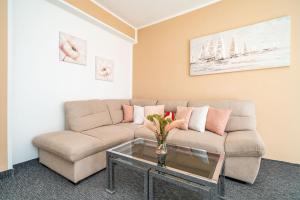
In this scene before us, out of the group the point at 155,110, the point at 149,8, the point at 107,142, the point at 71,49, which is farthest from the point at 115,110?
the point at 149,8

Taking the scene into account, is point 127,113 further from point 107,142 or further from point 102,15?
point 102,15

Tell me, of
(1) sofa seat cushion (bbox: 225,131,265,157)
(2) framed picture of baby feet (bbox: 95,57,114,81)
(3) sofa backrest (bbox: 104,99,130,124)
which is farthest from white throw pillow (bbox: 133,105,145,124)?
A: (1) sofa seat cushion (bbox: 225,131,265,157)

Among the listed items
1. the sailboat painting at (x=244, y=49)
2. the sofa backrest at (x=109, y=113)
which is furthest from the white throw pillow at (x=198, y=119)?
the sailboat painting at (x=244, y=49)

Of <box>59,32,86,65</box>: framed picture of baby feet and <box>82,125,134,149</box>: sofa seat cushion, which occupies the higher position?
<box>59,32,86,65</box>: framed picture of baby feet

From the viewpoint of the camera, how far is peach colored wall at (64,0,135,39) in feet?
7.86

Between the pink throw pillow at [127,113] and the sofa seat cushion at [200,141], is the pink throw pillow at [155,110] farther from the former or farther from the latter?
the sofa seat cushion at [200,141]

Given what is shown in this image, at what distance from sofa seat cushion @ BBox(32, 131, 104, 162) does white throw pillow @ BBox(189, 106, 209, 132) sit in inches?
51.7

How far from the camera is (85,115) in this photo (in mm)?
2262

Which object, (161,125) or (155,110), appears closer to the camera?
(161,125)

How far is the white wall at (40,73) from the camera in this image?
183 cm

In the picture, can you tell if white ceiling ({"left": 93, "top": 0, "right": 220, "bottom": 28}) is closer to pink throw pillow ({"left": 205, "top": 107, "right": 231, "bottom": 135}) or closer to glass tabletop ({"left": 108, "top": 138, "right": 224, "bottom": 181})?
pink throw pillow ({"left": 205, "top": 107, "right": 231, "bottom": 135})

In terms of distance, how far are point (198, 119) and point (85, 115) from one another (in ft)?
5.80

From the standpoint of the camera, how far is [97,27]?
9.36ft

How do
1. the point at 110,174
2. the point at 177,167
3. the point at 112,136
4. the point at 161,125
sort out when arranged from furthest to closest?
the point at 112,136 → the point at 110,174 → the point at 161,125 → the point at 177,167
